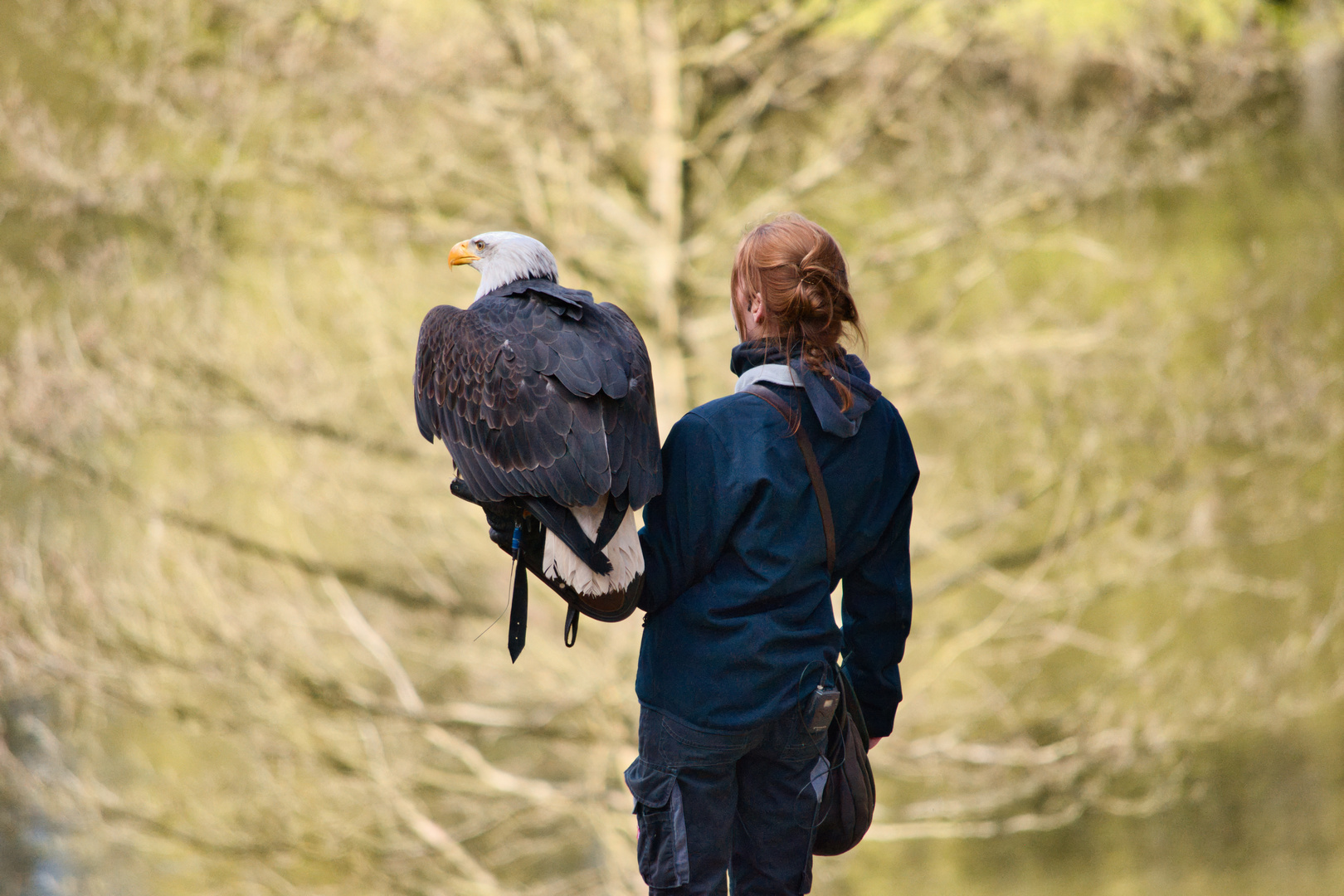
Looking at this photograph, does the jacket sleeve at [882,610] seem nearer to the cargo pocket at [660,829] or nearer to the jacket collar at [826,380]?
the jacket collar at [826,380]

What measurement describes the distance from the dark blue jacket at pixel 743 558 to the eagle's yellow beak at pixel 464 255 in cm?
68

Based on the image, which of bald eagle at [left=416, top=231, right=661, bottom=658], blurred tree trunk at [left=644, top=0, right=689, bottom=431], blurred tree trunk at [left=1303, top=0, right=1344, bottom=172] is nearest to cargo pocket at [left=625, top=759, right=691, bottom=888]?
bald eagle at [left=416, top=231, right=661, bottom=658]

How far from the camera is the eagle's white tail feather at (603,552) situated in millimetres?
1343

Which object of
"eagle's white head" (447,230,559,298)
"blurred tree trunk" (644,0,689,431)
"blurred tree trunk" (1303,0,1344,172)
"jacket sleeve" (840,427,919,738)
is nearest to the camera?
"jacket sleeve" (840,427,919,738)

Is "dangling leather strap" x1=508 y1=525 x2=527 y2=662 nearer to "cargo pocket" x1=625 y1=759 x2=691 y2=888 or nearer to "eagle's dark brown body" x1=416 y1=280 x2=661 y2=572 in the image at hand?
"eagle's dark brown body" x1=416 y1=280 x2=661 y2=572

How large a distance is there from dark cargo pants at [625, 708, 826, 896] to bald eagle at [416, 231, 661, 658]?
0.19 m

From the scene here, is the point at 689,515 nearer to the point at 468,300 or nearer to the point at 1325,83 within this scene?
the point at 468,300

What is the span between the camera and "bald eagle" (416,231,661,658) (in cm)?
136

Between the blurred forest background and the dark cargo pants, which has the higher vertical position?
the blurred forest background

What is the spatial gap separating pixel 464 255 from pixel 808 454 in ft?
2.81

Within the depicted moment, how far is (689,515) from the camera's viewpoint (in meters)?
1.42

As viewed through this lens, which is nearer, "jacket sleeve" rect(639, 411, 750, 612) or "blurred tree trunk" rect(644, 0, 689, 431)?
"jacket sleeve" rect(639, 411, 750, 612)

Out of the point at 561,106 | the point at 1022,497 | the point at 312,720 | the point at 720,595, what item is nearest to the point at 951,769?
the point at 1022,497

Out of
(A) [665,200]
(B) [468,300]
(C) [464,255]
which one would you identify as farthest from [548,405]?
(B) [468,300]
